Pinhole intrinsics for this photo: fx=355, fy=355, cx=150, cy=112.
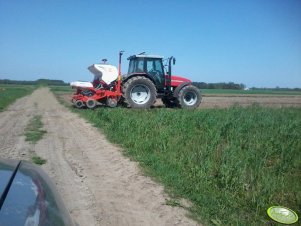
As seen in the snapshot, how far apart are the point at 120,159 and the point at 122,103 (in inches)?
399

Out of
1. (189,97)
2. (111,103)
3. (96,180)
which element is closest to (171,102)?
(189,97)

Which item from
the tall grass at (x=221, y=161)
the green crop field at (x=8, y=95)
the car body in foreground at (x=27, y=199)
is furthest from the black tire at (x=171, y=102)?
the car body in foreground at (x=27, y=199)

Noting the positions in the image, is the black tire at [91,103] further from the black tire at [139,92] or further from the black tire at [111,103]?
the black tire at [139,92]

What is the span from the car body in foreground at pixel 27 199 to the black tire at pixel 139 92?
46.5ft

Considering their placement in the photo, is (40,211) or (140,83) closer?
(40,211)

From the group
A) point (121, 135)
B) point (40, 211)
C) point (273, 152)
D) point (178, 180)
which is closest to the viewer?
point (40, 211)

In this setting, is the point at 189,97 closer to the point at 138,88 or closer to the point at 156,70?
the point at 156,70

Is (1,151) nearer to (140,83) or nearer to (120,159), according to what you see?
(120,159)

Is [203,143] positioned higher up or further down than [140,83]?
further down

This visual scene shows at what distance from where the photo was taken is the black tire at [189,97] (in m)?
17.8

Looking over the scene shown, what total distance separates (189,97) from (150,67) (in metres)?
2.78

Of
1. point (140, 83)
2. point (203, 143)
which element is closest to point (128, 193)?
point (203, 143)

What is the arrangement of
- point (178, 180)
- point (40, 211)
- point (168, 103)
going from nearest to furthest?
1. point (40, 211)
2. point (178, 180)
3. point (168, 103)

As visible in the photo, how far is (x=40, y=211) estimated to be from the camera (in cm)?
178
